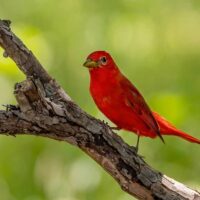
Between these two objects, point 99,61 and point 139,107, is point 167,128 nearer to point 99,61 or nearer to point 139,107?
point 139,107

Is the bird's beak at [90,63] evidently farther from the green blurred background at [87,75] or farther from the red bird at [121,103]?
the green blurred background at [87,75]

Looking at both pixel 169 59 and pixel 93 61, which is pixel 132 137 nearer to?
pixel 93 61

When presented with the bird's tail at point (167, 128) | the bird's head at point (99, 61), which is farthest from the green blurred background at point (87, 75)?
the bird's head at point (99, 61)

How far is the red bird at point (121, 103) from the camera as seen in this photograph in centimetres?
591

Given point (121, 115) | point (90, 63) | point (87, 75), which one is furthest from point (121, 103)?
point (87, 75)

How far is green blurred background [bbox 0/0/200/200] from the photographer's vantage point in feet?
19.6

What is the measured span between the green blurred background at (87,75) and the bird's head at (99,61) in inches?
12.2

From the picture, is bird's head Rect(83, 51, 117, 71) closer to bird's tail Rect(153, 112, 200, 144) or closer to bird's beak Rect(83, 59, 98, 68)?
bird's beak Rect(83, 59, 98, 68)

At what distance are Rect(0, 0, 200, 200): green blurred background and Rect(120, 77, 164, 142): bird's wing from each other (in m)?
0.08

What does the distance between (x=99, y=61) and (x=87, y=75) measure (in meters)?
1.43

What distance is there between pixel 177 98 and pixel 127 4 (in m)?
1.76

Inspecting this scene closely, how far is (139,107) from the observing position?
6.01 metres

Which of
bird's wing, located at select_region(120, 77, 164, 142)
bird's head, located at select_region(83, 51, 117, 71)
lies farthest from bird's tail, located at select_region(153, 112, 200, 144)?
bird's head, located at select_region(83, 51, 117, 71)

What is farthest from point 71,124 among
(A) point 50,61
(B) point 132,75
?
(B) point 132,75
